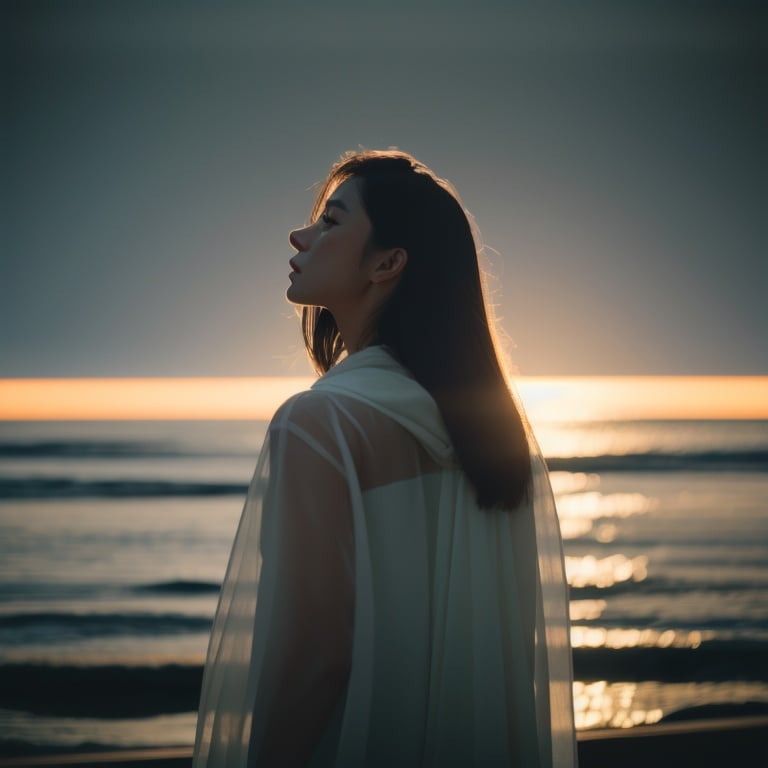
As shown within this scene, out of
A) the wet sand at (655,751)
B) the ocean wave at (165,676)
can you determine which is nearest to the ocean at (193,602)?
the ocean wave at (165,676)

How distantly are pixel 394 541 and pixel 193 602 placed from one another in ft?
27.1

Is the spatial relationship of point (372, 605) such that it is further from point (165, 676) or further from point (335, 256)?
point (165, 676)

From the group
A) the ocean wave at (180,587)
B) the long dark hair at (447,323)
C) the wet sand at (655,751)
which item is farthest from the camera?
the ocean wave at (180,587)

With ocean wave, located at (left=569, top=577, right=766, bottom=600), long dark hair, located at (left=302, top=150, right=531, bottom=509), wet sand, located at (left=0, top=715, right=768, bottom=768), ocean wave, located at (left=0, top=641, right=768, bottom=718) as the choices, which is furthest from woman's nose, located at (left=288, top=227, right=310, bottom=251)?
ocean wave, located at (left=569, top=577, right=766, bottom=600)

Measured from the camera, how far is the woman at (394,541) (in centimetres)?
129

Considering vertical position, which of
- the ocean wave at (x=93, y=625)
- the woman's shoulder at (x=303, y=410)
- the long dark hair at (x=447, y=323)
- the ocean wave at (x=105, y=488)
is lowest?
the woman's shoulder at (x=303, y=410)

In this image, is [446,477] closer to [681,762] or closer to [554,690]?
[554,690]

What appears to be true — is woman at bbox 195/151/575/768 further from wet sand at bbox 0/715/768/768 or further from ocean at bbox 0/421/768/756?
ocean at bbox 0/421/768/756

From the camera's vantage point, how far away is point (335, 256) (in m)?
1.62

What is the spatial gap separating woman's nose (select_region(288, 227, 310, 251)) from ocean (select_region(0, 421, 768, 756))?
471 centimetres

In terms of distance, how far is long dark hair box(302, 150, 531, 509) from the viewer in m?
1.48

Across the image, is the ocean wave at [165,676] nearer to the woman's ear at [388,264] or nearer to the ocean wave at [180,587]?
the ocean wave at [180,587]

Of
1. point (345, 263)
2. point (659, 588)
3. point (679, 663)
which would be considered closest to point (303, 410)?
point (345, 263)

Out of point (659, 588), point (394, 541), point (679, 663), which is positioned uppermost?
point (659, 588)
